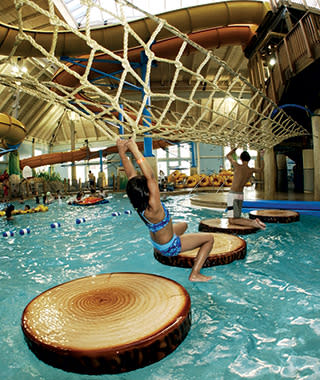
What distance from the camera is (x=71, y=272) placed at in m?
3.04

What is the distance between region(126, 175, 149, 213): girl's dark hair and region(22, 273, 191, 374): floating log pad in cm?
68

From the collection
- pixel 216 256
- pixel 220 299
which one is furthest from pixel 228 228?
pixel 220 299

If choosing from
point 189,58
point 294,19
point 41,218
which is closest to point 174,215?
point 41,218

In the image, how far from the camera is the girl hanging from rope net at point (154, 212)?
1997 millimetres

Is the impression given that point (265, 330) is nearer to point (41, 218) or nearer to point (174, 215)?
point (174, 215)

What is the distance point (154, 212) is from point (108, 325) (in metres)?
0.86

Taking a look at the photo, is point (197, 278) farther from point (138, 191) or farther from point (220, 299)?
point (138, 191)

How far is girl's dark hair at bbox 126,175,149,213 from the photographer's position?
1963 mm

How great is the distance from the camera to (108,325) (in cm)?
157

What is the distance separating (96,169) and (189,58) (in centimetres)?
1369

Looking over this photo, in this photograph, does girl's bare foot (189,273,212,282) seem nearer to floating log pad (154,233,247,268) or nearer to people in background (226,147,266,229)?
floating log pad (154,233,247,268)

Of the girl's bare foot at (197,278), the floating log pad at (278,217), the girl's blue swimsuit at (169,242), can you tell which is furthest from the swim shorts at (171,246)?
the floating log pad at (278,217)

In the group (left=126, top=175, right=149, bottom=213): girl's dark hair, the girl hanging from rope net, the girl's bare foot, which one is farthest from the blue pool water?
(left=126, top=175, right=149, bottom=213): girl's dark hair

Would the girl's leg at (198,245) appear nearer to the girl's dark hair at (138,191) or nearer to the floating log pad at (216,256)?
the floating log pad at (216,256)
